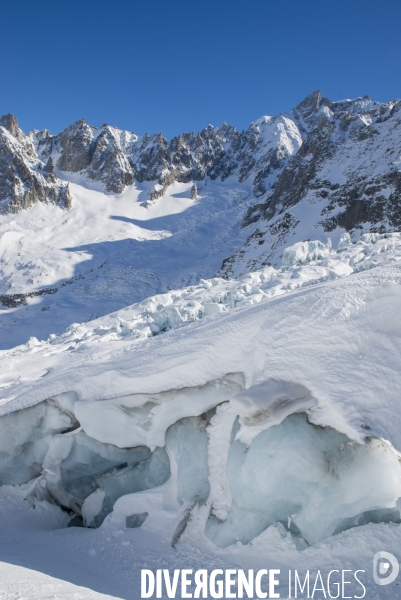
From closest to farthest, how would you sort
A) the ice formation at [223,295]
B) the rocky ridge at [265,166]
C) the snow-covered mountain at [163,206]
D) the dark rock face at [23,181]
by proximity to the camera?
the ice formation at [223,295], the snow-covered mountain at [163,206], the rocky ridge at [265,166], the dark rock face at [23,181]

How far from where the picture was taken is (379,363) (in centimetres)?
512

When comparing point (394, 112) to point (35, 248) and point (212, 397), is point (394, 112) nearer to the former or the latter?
point (35, 248)

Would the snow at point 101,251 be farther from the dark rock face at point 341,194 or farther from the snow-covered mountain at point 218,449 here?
the snow-covered mountain at point 218,449

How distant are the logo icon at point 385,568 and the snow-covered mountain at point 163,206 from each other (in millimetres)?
32891

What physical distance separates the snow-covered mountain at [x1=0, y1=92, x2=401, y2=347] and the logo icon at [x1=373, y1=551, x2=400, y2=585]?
32.9m

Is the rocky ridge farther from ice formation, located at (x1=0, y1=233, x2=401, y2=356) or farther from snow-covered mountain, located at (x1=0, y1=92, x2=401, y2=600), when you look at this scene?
snow-covered mountain, located at (x1=0, y1=92, x2=401, y2=600)

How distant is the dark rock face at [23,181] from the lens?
57.2 meters

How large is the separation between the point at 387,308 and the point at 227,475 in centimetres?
329

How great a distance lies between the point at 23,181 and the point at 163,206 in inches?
922

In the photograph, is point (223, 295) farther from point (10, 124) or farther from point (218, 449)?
point (10, 124)

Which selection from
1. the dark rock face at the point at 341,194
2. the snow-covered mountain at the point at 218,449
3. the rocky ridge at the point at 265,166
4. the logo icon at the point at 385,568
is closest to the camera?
the logo icon at the point at 385,568

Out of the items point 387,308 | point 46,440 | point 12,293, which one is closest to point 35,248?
point 12,293

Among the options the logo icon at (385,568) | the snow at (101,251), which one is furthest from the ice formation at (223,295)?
the snow at (101,251)

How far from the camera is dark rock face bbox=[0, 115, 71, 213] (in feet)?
188
